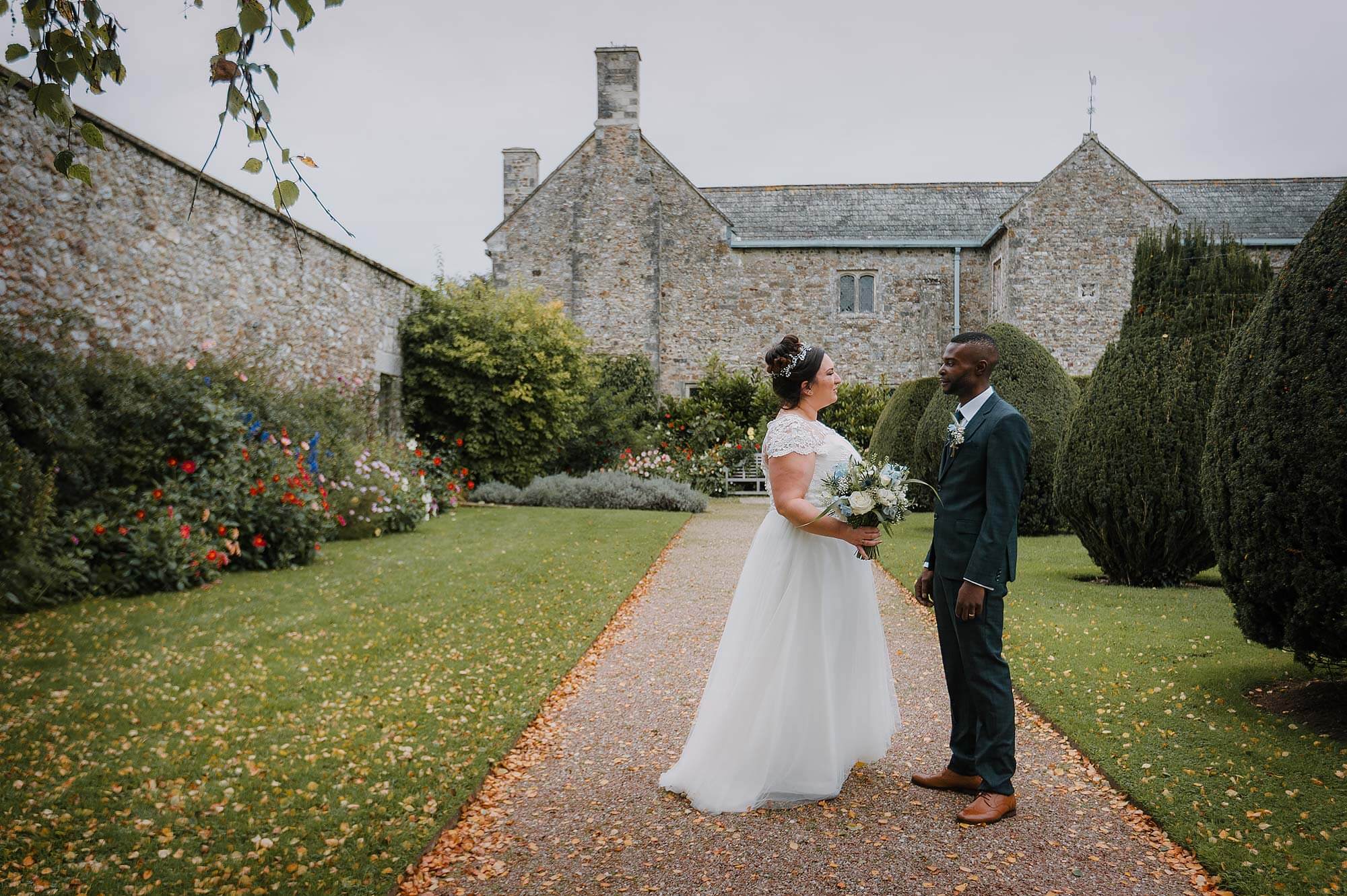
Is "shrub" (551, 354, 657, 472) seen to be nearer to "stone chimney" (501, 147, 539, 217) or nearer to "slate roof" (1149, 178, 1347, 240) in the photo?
"stone chimney" (501, 147, 539, 217)

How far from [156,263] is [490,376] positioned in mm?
7121

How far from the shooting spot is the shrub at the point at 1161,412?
7734 millimetres

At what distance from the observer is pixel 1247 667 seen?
17.5ft

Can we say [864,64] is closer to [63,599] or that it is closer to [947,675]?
[947,675]

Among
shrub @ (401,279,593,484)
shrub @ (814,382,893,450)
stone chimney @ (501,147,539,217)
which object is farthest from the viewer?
stone chimney @ (501,147,539,217)

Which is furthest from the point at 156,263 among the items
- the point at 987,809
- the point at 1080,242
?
the point at 1080,242

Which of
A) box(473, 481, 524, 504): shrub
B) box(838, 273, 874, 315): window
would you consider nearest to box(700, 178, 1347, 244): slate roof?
box(838, 273, 874, 315): window

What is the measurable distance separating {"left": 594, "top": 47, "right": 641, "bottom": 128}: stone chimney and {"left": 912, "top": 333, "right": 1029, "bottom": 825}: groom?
69.2 feet

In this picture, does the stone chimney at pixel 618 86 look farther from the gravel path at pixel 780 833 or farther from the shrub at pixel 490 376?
the gravel path at pixel 780 833

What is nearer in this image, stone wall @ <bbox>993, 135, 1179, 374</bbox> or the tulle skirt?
the tulle skirt

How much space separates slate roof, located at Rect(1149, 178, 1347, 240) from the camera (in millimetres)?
22812

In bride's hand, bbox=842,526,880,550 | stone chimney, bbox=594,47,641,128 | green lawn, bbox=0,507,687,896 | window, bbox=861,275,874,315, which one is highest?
stone chimney, bbox=594,47,641,128

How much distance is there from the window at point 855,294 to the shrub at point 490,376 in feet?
30.5

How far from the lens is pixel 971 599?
3.34m
